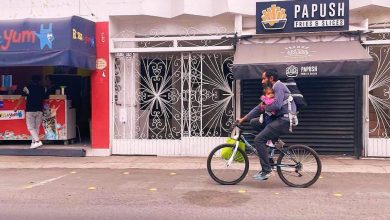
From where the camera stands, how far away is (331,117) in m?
10.7

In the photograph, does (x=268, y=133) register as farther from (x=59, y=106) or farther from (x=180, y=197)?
(x=59, y=106)

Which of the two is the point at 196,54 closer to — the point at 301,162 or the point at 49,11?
the point at 49,11

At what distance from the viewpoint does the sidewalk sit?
9.51 metres

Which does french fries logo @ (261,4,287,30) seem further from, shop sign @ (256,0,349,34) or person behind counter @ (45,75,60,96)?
person behind counter @ (45,75,60,96)

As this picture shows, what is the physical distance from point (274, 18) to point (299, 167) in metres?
4.14

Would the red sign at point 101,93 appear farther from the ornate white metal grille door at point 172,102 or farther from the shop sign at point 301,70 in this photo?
the shop sign at point 301,70

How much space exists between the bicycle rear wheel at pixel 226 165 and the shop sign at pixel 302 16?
3862 mm

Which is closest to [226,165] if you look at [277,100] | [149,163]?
[277,100]

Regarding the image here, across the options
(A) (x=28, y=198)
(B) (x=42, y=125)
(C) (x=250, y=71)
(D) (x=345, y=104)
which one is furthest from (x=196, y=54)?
(A) (x=28, y=198)

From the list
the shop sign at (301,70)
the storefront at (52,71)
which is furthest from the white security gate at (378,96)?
the storefront at (52,71)

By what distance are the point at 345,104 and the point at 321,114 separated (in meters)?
0.58

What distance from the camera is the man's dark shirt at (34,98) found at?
11.5 metres

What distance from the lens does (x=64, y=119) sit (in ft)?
39.2

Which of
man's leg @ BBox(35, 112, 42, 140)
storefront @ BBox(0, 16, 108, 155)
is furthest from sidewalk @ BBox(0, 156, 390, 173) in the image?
storefront @ BBox(0, 16, 108, 155)
